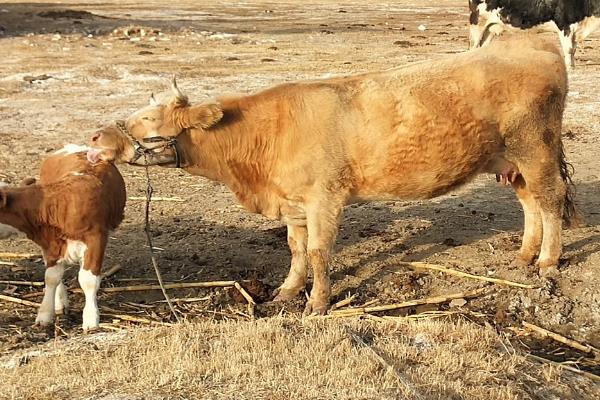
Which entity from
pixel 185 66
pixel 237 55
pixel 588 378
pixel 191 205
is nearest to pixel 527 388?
pixel 588 378

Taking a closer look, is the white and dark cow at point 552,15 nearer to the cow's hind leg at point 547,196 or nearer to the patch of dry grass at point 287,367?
the cow's hind leg at point 547,196

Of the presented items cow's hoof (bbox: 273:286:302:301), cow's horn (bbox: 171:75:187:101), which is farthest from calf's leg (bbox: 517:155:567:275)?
cow's horn (bbox: 171:75:187:101)

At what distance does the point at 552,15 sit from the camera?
19.3 m

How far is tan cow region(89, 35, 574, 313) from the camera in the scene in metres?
7.36

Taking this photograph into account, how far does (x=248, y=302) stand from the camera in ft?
25.4

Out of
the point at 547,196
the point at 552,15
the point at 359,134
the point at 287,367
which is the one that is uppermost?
the point at 359,134

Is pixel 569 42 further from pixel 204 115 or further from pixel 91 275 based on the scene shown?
pixel 91 275

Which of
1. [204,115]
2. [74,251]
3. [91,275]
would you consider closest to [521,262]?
[204,115]

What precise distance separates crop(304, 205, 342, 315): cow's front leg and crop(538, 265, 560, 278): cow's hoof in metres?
2.04

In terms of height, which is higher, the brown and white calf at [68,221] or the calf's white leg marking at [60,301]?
the brown and white calf at [68,221]

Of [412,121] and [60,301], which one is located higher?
[412,121]

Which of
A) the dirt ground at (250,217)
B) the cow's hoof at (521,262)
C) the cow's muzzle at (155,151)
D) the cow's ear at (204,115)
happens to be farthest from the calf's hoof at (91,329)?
the cow's hoof at (521,262)

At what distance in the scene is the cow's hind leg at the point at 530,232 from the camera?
848 cm

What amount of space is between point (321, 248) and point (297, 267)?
2.00 feet
